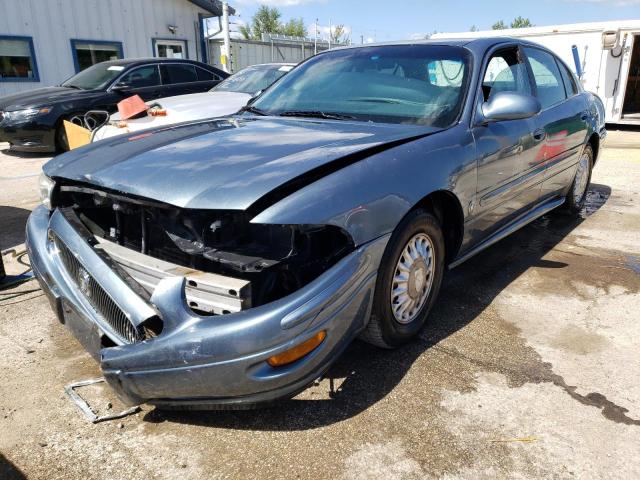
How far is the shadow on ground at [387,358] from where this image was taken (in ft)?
7.14

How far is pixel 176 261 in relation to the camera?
6.99ft

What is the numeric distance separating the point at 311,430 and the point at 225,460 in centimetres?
37

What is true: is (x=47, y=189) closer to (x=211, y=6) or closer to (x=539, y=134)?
(x=539, y=134)

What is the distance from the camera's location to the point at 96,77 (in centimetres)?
875

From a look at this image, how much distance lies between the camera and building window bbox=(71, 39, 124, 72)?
1360cm

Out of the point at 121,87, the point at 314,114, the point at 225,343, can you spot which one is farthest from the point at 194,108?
the point at 225,343

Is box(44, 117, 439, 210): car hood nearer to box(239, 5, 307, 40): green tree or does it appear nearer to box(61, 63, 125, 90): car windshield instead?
box(61, 63, 125, 90): car windshield

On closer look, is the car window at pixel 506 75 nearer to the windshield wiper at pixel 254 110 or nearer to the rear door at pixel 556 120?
the rear door at pixel 556 120

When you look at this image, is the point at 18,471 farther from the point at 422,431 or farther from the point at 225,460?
the point at 422,431

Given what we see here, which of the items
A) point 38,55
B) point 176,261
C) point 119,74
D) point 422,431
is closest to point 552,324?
point 422,431

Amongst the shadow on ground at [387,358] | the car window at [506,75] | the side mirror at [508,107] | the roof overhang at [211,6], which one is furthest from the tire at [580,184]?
the roof overhang at [211,6]

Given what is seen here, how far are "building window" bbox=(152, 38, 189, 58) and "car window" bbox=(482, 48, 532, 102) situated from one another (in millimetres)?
13932

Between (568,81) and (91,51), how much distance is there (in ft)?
43.6

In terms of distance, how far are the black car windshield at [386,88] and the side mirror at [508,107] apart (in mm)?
173
